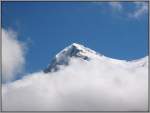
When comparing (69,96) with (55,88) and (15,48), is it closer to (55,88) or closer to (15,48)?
(55,88)

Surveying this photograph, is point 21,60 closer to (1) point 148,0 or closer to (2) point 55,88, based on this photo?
(2) point 55,88

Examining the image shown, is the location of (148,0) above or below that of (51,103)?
above

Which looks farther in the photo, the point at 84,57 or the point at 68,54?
the point at 68,54

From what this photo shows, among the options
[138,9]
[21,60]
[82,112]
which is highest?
[138,9]

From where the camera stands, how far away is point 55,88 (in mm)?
3627

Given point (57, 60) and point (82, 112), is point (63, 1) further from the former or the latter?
point (82, 112)

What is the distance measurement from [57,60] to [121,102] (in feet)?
2.23

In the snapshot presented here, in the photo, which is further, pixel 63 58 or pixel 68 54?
pixel 68 54

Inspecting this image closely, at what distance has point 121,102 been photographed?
359 cm

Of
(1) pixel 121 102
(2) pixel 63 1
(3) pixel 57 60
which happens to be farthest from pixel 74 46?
(1) pixel 121 102

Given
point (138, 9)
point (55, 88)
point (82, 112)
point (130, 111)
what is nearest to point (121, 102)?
point (130, 111)

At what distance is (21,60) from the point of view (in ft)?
12.2

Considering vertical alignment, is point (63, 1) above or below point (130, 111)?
above

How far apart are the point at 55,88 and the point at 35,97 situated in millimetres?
195
